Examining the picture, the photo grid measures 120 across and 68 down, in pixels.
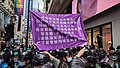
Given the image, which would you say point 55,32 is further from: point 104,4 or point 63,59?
point 104,4

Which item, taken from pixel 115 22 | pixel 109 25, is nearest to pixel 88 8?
pixel 109 25

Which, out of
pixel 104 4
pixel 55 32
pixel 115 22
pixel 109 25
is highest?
pixel 104 4

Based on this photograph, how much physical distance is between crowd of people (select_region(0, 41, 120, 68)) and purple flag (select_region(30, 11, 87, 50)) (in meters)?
0.22

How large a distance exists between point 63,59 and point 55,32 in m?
0.68

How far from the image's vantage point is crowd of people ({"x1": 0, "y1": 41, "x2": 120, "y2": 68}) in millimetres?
3607

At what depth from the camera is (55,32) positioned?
5445mm

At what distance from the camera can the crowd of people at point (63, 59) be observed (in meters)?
3.61

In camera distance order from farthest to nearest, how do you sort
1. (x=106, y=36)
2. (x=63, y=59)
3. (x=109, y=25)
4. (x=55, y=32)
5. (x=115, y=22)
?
(x=106, y=36) < (x=109, y=25) < (x=115, y=22) < (x=63, y=59) < (x=55, y=32)

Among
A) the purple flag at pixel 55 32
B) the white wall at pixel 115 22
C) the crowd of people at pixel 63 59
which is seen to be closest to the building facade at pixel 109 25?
the white wall at pixel 115 22

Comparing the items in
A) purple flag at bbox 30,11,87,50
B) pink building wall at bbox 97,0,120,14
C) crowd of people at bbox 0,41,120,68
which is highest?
pink building wall at bbox 97,0,120,14

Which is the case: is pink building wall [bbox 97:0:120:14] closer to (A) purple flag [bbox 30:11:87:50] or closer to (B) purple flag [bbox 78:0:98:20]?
(B) purple flag [bbox 78:0:98:20]

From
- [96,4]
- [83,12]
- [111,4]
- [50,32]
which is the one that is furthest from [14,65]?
[83,12]

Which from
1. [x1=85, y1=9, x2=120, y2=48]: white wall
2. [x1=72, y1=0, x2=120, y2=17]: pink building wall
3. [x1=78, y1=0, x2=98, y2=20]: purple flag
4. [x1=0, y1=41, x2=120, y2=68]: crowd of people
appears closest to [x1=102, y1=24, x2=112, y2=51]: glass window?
[x1=85, y1=9, x2=120, y2=48]: white wall

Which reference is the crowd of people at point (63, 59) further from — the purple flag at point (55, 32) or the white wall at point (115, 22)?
the white wall at point (115, 22)
